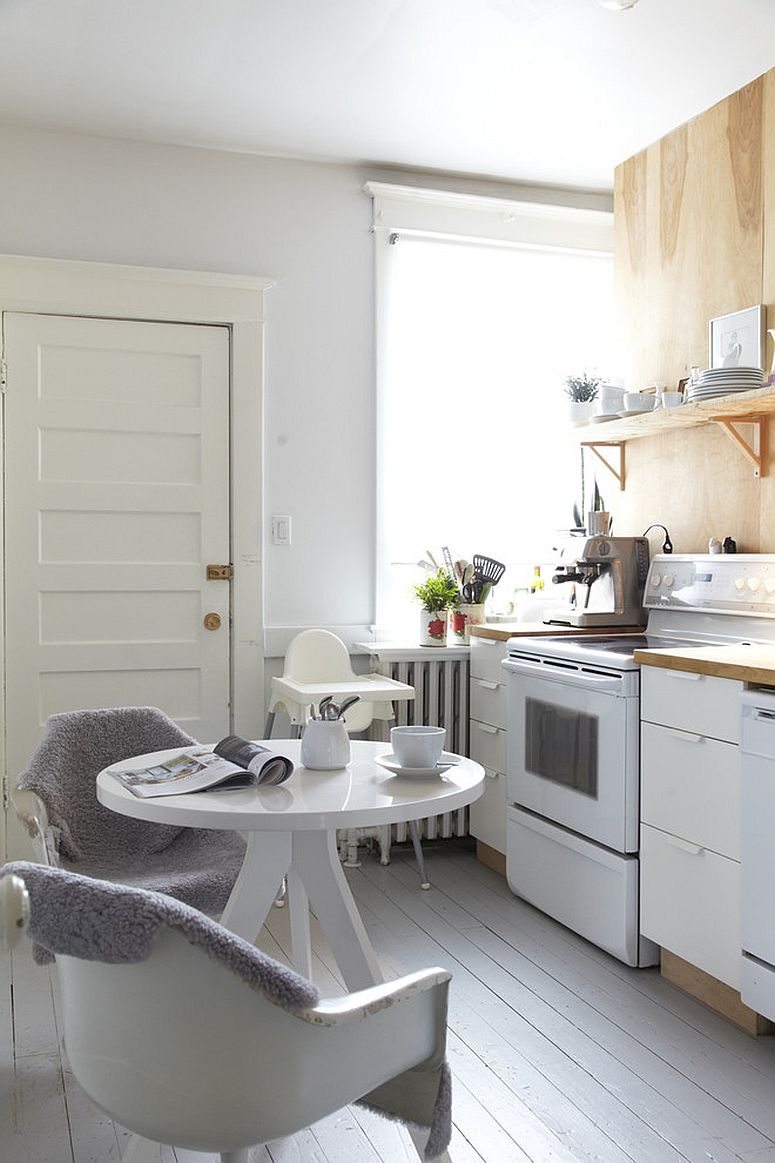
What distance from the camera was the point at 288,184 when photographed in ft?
12.8

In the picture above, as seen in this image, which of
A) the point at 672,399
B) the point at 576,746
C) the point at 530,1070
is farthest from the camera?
the point at 672,399

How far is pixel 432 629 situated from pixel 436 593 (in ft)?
0.45

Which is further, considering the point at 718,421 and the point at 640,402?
the point at 640,402

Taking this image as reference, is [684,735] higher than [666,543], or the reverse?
[666,543]

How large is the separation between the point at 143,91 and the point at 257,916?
2643mm

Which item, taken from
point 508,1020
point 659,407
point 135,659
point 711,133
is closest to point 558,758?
point 508,1020

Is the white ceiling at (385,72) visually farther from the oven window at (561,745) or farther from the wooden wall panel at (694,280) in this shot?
the oven window at (561,745)

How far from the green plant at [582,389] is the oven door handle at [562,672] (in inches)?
39.9

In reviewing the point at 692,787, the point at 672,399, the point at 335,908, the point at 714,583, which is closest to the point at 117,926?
the point at 335,908

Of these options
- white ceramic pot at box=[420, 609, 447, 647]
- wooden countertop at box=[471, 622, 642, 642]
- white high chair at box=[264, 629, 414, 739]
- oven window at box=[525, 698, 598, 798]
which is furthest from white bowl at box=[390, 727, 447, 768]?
white ceramic pot at box=[420, 609, 447, 647]

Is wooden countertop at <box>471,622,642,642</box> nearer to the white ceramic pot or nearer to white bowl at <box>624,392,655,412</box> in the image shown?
the white ceramic pot

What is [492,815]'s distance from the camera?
3.64 metres

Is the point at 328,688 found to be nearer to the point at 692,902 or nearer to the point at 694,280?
the point at 692,902

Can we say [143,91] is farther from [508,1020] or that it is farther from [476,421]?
[508,1020]
